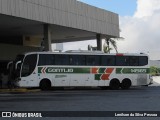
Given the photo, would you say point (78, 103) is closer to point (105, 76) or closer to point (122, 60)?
point (105, 76)

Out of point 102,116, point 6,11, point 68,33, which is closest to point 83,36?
point 68,33

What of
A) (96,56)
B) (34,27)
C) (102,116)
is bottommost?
(102,116)

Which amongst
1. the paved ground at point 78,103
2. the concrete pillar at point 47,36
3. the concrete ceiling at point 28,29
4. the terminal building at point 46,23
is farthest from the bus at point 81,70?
the paved ground at point 78,103

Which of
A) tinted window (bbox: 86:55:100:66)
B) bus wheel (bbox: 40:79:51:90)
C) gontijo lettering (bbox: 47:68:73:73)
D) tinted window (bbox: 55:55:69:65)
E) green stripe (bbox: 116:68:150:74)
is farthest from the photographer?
green stripe (bbox: 116:68:150:74)

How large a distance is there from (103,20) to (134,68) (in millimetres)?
8108

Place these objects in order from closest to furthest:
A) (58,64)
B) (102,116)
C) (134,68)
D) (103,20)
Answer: (102,116), (58,64), (134,68), (103,20)

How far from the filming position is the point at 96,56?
35.3 metres

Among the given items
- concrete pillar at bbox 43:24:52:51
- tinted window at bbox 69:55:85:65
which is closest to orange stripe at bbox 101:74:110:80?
tinted window at bbox 69:55:85:65

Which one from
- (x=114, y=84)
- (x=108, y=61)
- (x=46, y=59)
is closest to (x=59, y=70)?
(x=46, y=59)

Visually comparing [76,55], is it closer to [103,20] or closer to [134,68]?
[134,68]

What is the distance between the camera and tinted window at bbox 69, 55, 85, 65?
34.2 m

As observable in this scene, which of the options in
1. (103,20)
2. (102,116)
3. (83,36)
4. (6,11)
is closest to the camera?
(102,116)

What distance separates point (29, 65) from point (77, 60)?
3946 millimetres

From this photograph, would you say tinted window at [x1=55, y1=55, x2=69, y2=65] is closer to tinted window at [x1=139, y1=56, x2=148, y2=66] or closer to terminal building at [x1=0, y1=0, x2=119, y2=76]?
terminal building at [x1=0, y1=0, x2=119, y2=76]
